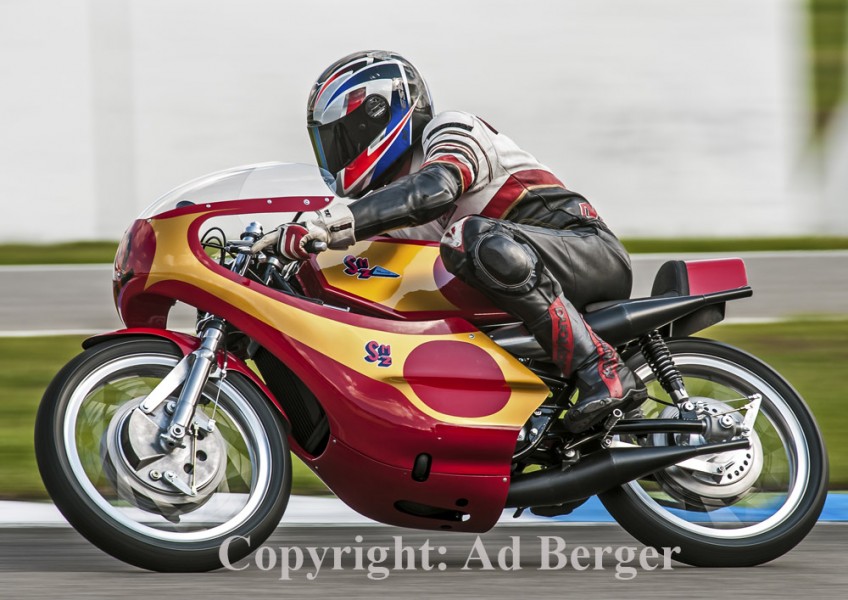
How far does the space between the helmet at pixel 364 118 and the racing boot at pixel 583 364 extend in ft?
2.33

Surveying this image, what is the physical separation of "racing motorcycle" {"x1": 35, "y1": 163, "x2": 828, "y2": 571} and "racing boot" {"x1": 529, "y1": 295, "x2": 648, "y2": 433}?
8 cm

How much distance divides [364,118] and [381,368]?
2.60 feet

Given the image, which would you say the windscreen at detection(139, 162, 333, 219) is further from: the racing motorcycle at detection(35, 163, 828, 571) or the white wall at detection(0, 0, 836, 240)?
the white wall at detection(0, 0, 836, 240)

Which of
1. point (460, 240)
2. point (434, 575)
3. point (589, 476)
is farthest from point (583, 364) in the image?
point (434, 575)

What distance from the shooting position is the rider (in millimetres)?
4137

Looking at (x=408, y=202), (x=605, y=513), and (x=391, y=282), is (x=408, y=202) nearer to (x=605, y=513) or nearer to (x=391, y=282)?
(x=391, y=282)

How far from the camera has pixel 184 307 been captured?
909cm

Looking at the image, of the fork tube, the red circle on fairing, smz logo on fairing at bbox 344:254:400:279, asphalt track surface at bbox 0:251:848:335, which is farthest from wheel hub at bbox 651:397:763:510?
asphalt track surface at bbox 0:251:848:335

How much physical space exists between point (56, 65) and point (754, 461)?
6939 millimetres

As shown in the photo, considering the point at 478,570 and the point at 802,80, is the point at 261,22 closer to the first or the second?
the point at 802,80

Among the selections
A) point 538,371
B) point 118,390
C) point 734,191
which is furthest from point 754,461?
point 734,191

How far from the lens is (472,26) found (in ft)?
34.1

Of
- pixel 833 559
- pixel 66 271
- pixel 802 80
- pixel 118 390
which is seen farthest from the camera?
pixel 802 80

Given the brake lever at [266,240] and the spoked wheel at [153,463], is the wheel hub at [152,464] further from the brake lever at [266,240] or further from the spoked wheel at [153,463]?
the brake lever at [266,240]
